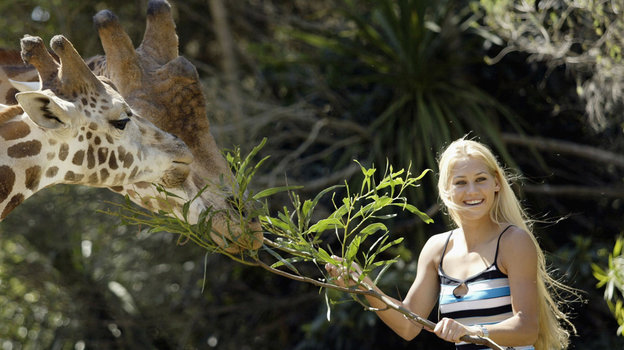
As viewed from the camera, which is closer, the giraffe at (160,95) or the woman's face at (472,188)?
the woman's face at (472,188)

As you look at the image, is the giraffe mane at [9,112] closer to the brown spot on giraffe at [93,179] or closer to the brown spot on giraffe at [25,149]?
the brown spot on giraffe at [25,149]

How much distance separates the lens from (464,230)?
173 centimetres

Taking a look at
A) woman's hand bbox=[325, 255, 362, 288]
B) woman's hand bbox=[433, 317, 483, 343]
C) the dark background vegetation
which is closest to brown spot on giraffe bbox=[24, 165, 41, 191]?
woman's hand bbox=[325, 255, 362, 288]

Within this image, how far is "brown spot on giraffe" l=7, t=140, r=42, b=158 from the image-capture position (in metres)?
1.46

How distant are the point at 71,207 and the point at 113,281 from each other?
645mm

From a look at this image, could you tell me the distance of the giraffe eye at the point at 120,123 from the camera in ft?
5.25

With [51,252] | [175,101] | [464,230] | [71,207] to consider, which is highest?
[175,101]

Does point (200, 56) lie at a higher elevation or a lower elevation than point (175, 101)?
lower

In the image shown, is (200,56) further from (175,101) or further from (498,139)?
(175,101)

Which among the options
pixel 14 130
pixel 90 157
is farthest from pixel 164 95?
pixel 14 130

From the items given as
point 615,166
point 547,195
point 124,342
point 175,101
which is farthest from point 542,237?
point 175,101

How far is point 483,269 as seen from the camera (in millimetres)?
1637

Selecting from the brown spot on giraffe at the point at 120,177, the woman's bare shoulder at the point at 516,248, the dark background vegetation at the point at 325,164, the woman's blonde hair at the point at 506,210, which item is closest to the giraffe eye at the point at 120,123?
the brown spot on giraffe at the point at 120,177

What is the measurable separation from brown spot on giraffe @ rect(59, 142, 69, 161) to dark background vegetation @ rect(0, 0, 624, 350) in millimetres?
2803
